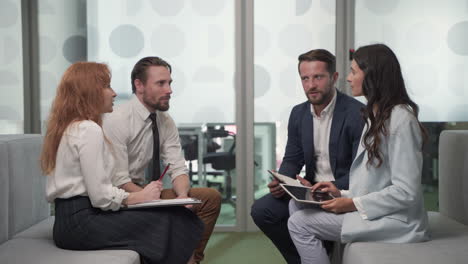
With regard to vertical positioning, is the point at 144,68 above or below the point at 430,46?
below

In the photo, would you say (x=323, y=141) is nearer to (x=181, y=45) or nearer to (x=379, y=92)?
(x=379, y=92)

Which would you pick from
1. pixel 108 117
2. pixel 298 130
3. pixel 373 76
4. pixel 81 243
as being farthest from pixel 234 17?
pixel 81 243

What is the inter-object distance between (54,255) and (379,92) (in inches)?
55.2

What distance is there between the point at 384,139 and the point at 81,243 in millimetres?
1241

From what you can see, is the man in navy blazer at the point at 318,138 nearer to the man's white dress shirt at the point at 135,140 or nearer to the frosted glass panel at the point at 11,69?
the man's white dress shirt at the point at 135,140

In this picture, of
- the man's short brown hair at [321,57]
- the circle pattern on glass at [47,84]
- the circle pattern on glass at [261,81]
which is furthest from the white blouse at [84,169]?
the circle pattern on glass at [47,84]

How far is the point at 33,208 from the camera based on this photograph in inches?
102

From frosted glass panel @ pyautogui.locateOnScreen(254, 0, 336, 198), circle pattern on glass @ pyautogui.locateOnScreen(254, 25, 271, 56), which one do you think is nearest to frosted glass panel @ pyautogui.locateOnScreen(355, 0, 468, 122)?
frosted glass panel @ pyautogui.locateOnScreen(254, 0, 336, 198)

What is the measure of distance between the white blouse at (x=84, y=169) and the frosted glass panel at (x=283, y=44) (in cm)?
224

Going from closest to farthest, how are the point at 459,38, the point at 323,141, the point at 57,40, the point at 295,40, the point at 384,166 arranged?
the point at 384,166, the point at 323,141, the point at 459,38, the point at 295,40, the point at 57,40

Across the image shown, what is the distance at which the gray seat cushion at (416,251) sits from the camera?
1.85m

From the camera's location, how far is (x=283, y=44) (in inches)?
163

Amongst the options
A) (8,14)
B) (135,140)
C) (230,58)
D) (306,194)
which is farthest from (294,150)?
(8,14)

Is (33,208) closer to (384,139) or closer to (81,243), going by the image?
(81,243)
